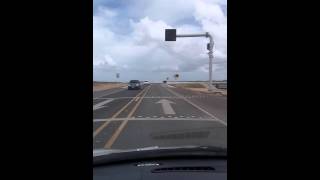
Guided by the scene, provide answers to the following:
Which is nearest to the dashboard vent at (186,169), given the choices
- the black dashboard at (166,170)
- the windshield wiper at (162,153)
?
the black dashboard at (166,170)

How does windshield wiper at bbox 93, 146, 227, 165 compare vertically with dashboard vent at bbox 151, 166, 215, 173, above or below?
above

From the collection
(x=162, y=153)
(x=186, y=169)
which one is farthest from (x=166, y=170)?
(x=162, y=153)

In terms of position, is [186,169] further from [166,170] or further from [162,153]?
[162,153]

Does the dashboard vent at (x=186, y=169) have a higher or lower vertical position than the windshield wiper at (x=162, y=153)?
lower

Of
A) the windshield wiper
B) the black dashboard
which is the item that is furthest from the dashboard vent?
the windshield wiper

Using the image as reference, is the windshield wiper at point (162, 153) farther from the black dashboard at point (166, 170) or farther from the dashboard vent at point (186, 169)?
the dashboard vent at point (186, 169)

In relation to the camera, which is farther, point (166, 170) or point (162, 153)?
point (162, 153)

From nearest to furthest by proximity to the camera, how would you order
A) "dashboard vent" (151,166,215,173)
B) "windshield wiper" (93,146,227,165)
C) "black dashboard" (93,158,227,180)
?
"black dashboard" (93,158,227,180), "dashboard vent" (151,166,215,173), "windshield wiper" (93,146,227,165)

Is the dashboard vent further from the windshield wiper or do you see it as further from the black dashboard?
the windshield wiper

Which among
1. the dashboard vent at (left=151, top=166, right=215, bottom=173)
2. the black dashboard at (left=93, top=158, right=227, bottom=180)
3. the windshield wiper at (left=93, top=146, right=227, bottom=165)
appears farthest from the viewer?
the windshield wiper at (left=93, top=146, right=227, bottom=165)
